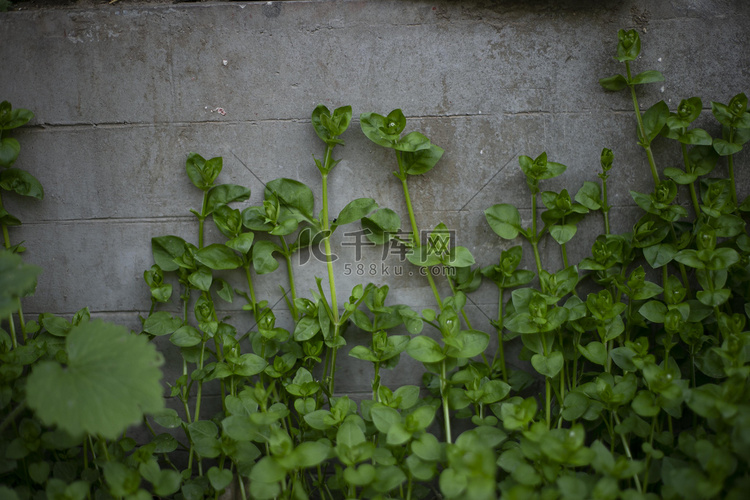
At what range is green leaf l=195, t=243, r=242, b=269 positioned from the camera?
169 cm

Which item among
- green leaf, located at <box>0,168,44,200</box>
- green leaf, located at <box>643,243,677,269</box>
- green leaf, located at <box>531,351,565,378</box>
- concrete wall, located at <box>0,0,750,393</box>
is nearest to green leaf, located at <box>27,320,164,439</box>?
concrete wall, located at <box>0,0,750,393</box>

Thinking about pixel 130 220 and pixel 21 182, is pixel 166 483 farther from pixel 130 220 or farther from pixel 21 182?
pixel 21 182

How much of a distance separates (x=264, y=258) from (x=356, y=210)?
0.36m

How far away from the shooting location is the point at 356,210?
1706mm

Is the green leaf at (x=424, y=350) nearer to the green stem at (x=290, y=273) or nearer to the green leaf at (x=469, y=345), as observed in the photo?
the green leaf at (x=469, y=345)

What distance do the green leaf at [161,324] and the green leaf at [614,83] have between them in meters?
1.74

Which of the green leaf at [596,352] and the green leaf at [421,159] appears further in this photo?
the green leaf at [421,159]

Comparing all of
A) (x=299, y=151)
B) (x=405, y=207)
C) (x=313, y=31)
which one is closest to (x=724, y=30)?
(x=405, y=207)

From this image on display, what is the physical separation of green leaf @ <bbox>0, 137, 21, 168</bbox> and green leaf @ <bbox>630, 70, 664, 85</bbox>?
2184mm

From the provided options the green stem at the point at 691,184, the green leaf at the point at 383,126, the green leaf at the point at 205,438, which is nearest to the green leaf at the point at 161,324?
the green leaf at the point at 205,438

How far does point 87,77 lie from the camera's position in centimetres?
178

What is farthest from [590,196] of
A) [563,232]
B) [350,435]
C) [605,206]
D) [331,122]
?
[350,435]

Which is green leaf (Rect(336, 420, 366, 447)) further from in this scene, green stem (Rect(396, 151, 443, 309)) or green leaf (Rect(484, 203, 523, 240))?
green leaf (Rect(484, 203, 523, 240))

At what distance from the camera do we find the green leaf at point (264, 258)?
5.57ft
